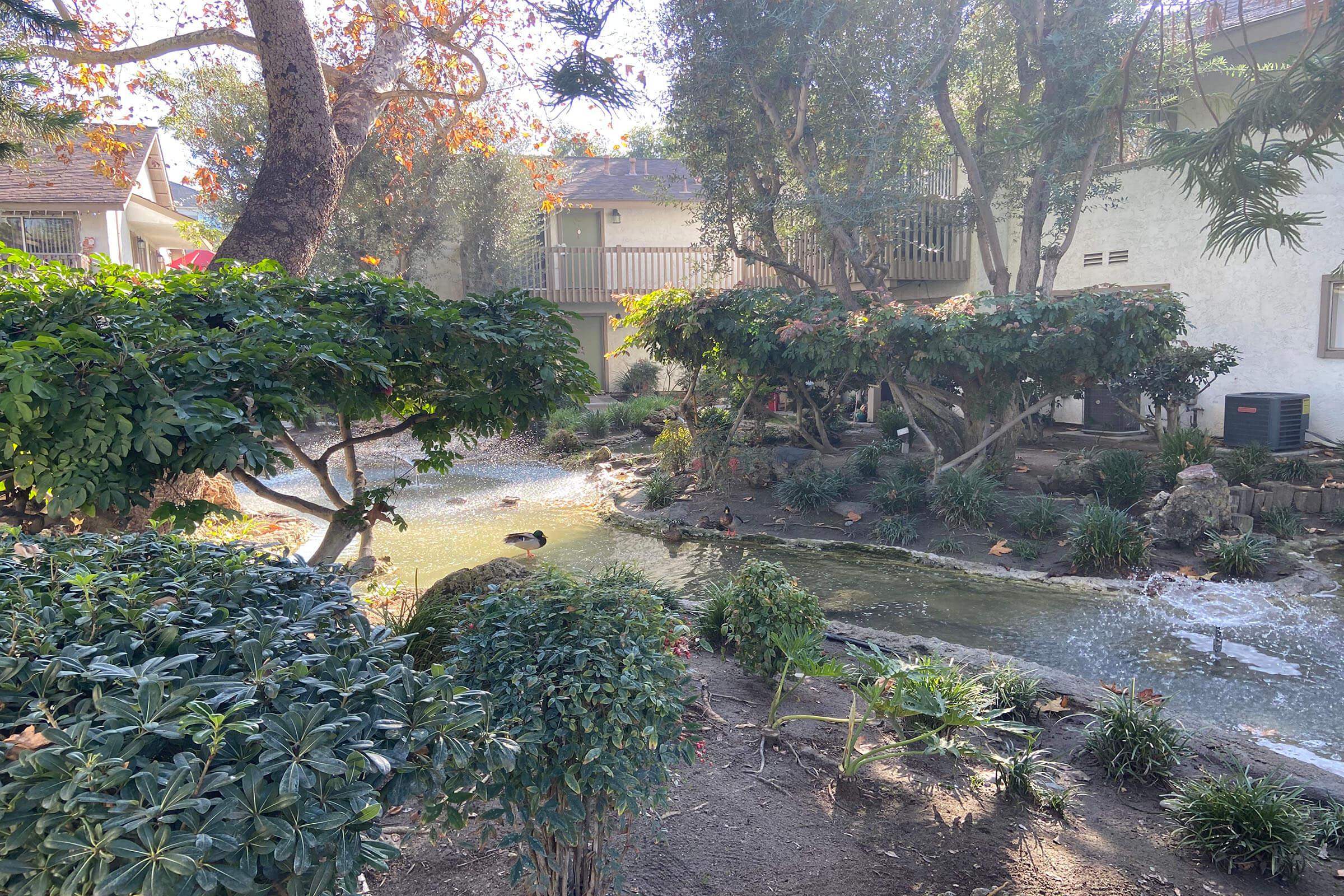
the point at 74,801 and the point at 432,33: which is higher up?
the point at 432,33

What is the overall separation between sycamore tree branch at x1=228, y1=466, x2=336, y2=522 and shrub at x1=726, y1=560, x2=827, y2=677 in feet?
7.67

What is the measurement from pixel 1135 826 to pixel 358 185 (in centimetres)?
1931

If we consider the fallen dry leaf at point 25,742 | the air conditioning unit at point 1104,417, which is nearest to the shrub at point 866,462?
the air conditioning unit at point 1104,417

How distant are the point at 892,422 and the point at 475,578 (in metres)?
10.1

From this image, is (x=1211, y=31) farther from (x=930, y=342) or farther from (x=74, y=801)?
(x=930, y=342)

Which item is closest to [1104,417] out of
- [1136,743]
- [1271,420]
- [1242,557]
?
[1271,420]

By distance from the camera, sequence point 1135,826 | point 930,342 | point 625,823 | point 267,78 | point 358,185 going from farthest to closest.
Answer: point 358,185 → point 930,342 → point 267,78 → point 1135,826 → point 625,823

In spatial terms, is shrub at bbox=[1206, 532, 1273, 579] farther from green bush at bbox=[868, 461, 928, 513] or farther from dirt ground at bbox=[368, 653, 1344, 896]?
dirt ground at bbox=[368, 653, 1344, 896]

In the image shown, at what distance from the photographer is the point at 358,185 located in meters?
19.1

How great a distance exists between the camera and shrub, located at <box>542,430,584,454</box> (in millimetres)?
17312

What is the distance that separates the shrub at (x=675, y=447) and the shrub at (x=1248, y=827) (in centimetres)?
991

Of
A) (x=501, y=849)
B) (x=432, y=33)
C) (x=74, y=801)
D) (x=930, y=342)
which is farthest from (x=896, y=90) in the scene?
(x=74, y=801)

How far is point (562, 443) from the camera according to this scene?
17.3m

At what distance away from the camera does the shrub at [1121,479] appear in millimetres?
10320
